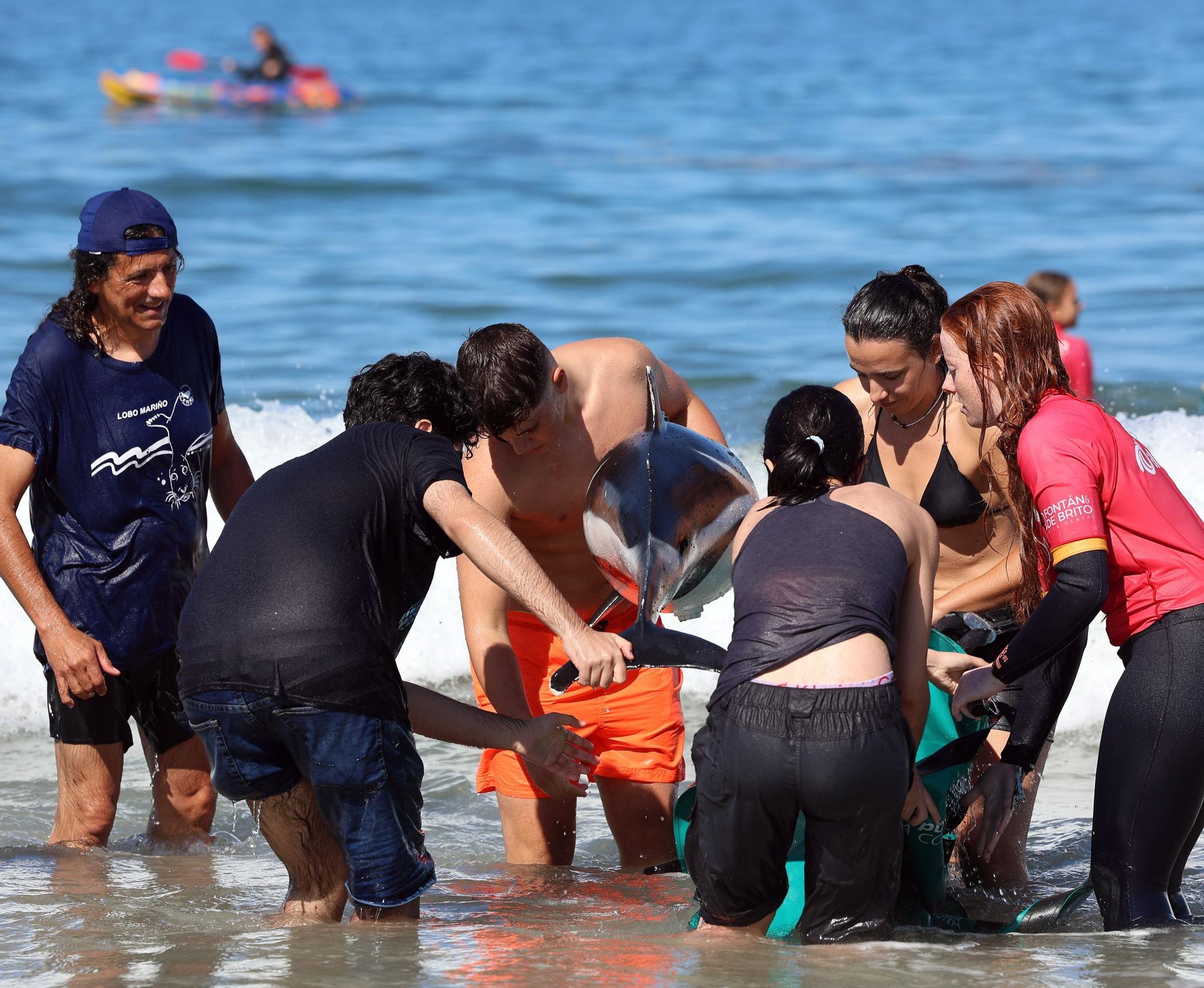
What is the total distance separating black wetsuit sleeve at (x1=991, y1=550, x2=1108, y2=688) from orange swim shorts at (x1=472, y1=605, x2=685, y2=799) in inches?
56.6

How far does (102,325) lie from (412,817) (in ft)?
5.35

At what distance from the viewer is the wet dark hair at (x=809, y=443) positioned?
11.0 ft

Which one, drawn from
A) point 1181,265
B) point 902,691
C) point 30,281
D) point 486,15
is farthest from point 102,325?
point 486,15

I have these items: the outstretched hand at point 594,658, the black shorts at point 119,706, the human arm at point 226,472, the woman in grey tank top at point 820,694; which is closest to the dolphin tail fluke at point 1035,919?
the woman in grey tank top at point 820,694

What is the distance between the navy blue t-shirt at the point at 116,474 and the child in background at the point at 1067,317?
621cm

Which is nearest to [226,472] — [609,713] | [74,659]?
[74,659]

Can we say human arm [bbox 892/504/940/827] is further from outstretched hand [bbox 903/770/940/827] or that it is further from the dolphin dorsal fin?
the dolphin dorsal fin

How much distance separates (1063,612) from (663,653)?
902 millimetres

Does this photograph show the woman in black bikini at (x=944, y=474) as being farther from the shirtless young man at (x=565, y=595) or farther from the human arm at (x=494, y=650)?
the human arm at (x=494, y=650)

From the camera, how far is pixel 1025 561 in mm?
3609

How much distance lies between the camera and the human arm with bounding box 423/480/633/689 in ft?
10.7

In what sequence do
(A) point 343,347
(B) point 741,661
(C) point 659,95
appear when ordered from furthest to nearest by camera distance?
(C) point 659,95 → (A) point 343,347 → (B) point 741,661

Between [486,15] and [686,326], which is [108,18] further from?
[686,326]

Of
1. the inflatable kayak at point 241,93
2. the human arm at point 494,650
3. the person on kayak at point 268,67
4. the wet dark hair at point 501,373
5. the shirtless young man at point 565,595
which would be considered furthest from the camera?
the person on kayak at point 268,67
